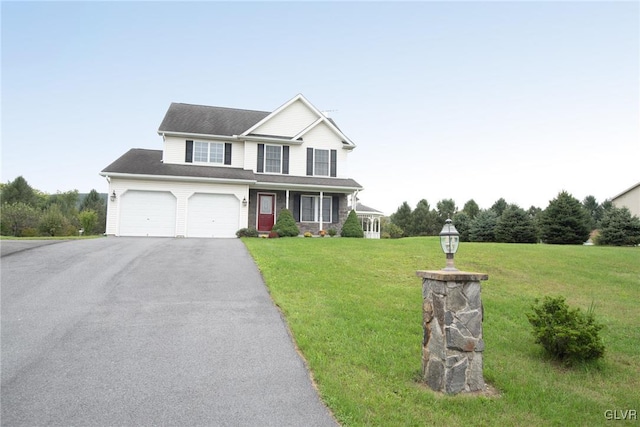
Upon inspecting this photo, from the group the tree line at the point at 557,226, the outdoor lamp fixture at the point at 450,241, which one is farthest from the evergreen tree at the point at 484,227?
the outdoor lamp fixture at the point at 450,241

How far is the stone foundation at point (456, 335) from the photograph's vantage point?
435cm

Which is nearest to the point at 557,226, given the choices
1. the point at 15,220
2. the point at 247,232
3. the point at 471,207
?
the point at 247,232

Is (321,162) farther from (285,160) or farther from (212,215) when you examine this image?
(212,215)

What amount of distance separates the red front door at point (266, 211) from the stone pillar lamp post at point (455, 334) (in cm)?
1831

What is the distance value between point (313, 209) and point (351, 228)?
266cm

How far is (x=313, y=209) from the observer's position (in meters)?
22.9

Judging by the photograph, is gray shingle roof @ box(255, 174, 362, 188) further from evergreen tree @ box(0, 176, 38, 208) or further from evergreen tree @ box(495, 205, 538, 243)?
evergreen tree @ box(0, 176, 38, 208)

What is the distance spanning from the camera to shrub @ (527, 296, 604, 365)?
17.2 feet

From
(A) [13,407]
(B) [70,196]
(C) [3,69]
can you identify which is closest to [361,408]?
(A) [13,407]

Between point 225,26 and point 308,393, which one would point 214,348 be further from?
point 225,26

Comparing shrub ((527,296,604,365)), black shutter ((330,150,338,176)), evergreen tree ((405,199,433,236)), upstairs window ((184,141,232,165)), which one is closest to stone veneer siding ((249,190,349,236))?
black shutter ((330,150,338,176))

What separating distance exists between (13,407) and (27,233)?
2361cm

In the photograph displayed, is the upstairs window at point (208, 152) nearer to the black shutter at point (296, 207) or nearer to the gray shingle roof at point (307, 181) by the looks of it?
the gray shingle roof at point (307, 181)

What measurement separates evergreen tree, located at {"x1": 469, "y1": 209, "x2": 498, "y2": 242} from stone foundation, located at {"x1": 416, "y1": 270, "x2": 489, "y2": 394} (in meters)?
22.1
